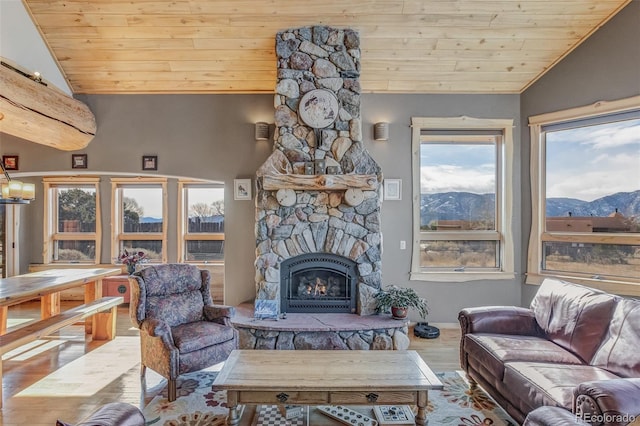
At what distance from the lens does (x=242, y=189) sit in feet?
15.0

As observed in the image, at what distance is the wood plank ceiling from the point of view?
362 centimetres

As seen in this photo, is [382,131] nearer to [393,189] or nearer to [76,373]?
[393,189]

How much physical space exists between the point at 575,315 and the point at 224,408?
274 cm

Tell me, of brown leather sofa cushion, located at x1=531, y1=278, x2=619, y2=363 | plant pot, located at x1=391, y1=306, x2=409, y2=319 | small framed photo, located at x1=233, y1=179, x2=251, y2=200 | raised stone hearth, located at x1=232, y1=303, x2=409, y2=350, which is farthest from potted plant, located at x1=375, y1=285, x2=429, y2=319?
small framed photo, located at x1=233, y1=179, x2=251, y2=200

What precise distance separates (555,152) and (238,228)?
13.7 ft

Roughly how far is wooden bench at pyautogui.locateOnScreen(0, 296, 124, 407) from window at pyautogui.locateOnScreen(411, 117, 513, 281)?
3784mm

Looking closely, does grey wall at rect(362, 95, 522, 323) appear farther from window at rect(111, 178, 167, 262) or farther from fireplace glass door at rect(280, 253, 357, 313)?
window at rect(111, 178, 167, 262)

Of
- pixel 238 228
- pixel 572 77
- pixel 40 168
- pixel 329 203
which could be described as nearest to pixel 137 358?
pixel 238 228

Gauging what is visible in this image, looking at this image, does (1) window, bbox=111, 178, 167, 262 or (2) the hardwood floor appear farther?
(1) window, bbox=111, 178, 167, 262

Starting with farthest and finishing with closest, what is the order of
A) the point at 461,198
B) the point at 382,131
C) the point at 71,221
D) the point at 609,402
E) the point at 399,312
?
the point at 71,221 < the point at 461,198 < the point at 382,131 < the point at 399,312 < the point at 609,402

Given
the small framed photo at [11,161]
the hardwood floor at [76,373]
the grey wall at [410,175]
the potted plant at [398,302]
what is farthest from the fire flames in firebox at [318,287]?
the small framed photo at [11,161]

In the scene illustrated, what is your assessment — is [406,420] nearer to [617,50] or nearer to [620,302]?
[620,302]

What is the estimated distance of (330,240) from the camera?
12.7 ft

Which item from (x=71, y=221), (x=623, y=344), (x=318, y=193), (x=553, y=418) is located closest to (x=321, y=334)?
(x=318, y=193)
